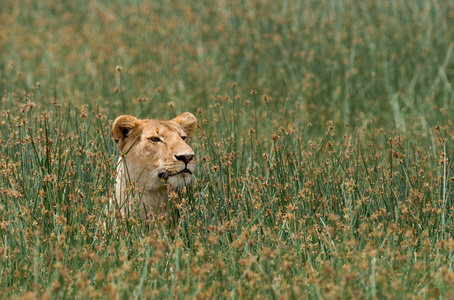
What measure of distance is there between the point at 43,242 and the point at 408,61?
6.25 metres

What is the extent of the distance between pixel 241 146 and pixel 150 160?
1636 millimetres

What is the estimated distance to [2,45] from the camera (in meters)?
10.7

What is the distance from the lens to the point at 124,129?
17.2 ft

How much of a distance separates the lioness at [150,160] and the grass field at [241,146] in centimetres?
13

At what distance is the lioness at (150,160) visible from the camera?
4922mm

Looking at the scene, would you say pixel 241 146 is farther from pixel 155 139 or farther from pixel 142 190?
pixel 142 190

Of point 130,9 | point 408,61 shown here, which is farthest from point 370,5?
point 130,9

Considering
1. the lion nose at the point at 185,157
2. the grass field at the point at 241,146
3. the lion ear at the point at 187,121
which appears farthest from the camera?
the lion ear at the point at 187,121

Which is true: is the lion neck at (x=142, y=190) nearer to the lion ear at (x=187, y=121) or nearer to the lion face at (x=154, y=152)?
the lion face at (x=154, y=152)

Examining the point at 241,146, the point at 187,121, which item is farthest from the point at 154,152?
the point at 241,146

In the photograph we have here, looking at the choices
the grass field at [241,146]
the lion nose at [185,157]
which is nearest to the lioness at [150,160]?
the lion nose at [185,157]

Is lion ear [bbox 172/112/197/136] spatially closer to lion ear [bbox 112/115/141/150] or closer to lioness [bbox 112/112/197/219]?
lioness [bbox 112/112/197/219]

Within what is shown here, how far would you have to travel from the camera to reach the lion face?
493cm

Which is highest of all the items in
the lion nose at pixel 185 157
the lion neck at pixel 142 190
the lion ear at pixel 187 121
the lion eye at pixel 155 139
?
the lion ear at pixel 187 121
